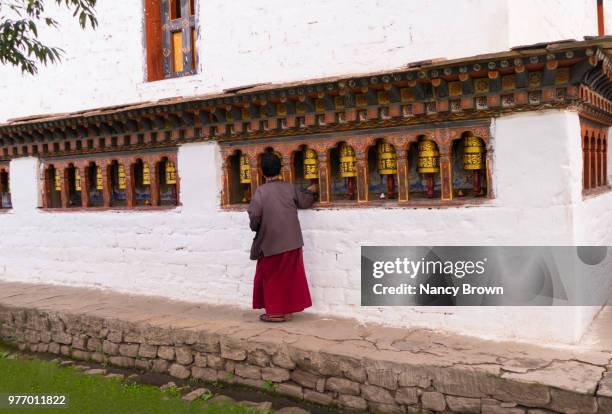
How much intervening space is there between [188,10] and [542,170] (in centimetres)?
455

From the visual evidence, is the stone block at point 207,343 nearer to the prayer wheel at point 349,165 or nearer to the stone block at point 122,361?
the stone block at point 122,361

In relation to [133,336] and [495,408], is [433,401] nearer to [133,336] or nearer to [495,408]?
[495,408]

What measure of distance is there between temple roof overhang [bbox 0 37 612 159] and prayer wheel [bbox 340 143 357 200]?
243mm

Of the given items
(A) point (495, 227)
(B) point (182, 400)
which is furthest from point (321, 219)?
(B) point (182, 400)

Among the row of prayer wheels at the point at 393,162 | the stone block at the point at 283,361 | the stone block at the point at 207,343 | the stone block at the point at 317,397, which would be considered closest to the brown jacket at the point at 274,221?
the row of prayer wheels at the point at 393,162

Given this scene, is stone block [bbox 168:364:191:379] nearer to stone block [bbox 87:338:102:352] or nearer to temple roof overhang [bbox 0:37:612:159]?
stone block [bbox 87:338:102:352]

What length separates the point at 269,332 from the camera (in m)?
5.27

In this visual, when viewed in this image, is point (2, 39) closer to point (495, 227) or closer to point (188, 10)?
point (188, 10)

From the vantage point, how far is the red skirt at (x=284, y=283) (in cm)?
553

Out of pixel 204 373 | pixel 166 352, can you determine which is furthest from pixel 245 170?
pixel 204 373

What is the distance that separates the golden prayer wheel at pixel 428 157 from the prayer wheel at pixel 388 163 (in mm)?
262

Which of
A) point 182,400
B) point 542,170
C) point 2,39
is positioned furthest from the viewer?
point 2,39

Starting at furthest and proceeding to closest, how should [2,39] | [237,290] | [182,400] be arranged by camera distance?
[237,290] < [2,39] < [182,400]

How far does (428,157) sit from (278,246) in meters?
1.56
